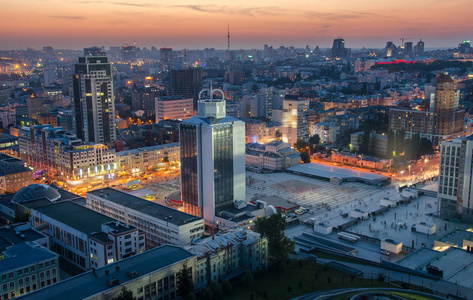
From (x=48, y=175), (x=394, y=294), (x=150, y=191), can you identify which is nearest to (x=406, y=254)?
(x=394, y=294)

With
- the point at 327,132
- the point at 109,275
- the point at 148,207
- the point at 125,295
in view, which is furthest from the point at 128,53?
the point at 125,295

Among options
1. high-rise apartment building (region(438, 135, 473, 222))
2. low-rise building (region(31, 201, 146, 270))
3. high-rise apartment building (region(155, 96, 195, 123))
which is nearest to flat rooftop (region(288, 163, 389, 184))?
high-rise apartment building (region(438, 135, 473, 222))

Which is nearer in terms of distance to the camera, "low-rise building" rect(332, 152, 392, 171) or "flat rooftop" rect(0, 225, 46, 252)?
"flat rooftop" rect(0, 225, 46, 252)

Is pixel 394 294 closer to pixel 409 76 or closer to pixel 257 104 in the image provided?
pixel 257 104

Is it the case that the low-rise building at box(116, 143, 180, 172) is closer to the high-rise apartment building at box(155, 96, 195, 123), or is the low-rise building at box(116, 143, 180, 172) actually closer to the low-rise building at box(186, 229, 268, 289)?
the high-rise apartment building at box(155, 96, 195, 123)

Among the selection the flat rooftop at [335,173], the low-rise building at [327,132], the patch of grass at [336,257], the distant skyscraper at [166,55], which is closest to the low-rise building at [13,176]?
the flat rooftop at [335,173]

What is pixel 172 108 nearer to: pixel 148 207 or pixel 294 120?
pixel 294 120
